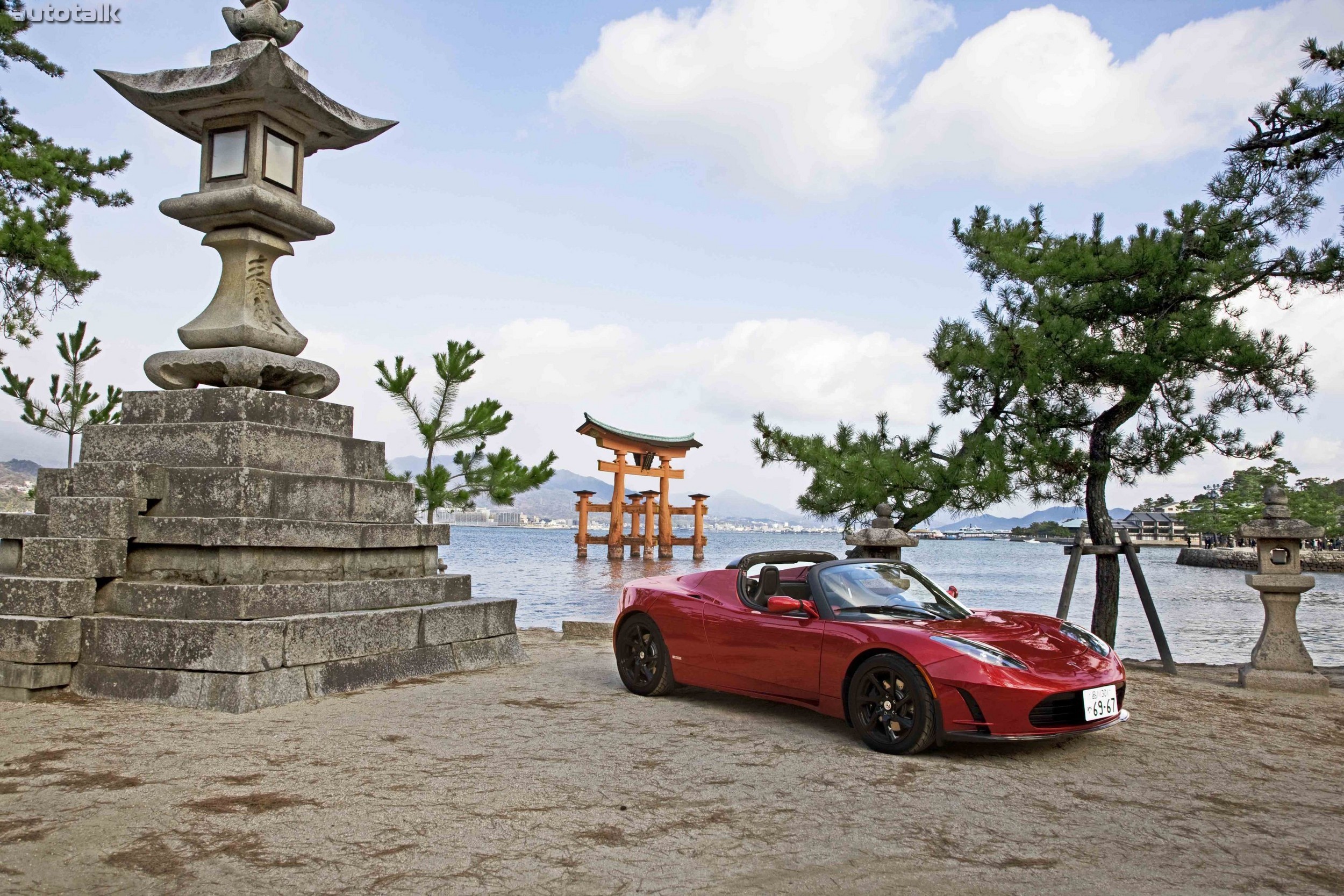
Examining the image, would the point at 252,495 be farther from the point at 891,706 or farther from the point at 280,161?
the point at 891,706

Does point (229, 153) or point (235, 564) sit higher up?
point (229, 153)

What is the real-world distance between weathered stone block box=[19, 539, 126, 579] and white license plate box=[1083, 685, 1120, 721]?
20.2 feet

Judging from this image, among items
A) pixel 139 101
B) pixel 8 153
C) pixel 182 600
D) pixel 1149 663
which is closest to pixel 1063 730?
pixel 182 600

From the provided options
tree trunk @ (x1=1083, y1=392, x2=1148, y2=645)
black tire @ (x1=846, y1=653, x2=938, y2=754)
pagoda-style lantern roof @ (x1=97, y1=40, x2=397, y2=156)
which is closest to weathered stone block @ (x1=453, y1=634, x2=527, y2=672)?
black tire @ (x1=846, y1=653, x2=938, y2=754)

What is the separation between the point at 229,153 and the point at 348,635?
389 cm

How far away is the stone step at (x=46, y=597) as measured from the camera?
603cm

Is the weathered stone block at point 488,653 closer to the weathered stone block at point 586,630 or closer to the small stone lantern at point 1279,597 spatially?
the weathered stone block at point 586,630

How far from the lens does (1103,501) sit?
9.57 m

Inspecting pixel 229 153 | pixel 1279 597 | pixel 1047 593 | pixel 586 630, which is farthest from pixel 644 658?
pixel 1047 593

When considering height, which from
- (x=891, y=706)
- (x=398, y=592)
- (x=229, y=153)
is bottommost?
(x=891, y=706)

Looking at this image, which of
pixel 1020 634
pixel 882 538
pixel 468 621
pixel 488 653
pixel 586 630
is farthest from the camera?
pixel 586 630

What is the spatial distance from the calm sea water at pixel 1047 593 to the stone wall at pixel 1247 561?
1.62 meters

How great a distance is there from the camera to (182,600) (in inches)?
236

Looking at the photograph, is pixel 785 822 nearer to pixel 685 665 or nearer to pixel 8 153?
pixel 685 665
